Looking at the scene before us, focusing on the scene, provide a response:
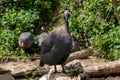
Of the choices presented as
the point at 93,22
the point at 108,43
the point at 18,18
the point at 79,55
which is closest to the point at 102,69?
the point at 79,55

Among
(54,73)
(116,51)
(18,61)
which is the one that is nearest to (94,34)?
(116,51)

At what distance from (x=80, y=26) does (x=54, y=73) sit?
12.6 feet

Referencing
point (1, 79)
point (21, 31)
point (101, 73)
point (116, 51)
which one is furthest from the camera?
point (21, 31)

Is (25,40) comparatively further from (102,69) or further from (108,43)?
(102,69)

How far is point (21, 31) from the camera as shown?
34.2ft

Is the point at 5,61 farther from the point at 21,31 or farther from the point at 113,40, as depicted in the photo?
the point at 113,40

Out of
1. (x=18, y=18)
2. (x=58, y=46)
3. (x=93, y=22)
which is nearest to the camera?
(x=58, y=46)

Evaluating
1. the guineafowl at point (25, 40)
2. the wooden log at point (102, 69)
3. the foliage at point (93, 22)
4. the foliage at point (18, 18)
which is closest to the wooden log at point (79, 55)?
the foliage at point (93, 22)

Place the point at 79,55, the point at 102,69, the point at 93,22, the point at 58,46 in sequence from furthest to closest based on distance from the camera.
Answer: the point at 93,22 → the point at 79,55 → the point at 102,69 → the point at 58,46

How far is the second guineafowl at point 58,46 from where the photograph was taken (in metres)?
5.62

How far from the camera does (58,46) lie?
5672 millimetres

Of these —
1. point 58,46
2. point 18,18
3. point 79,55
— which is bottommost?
point 79,55

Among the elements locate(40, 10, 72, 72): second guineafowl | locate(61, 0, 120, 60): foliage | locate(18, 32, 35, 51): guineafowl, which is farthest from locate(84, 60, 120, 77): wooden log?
locate(18, 32, 35, 51): guineafowl

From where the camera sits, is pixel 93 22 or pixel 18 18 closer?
pixel 93 22
